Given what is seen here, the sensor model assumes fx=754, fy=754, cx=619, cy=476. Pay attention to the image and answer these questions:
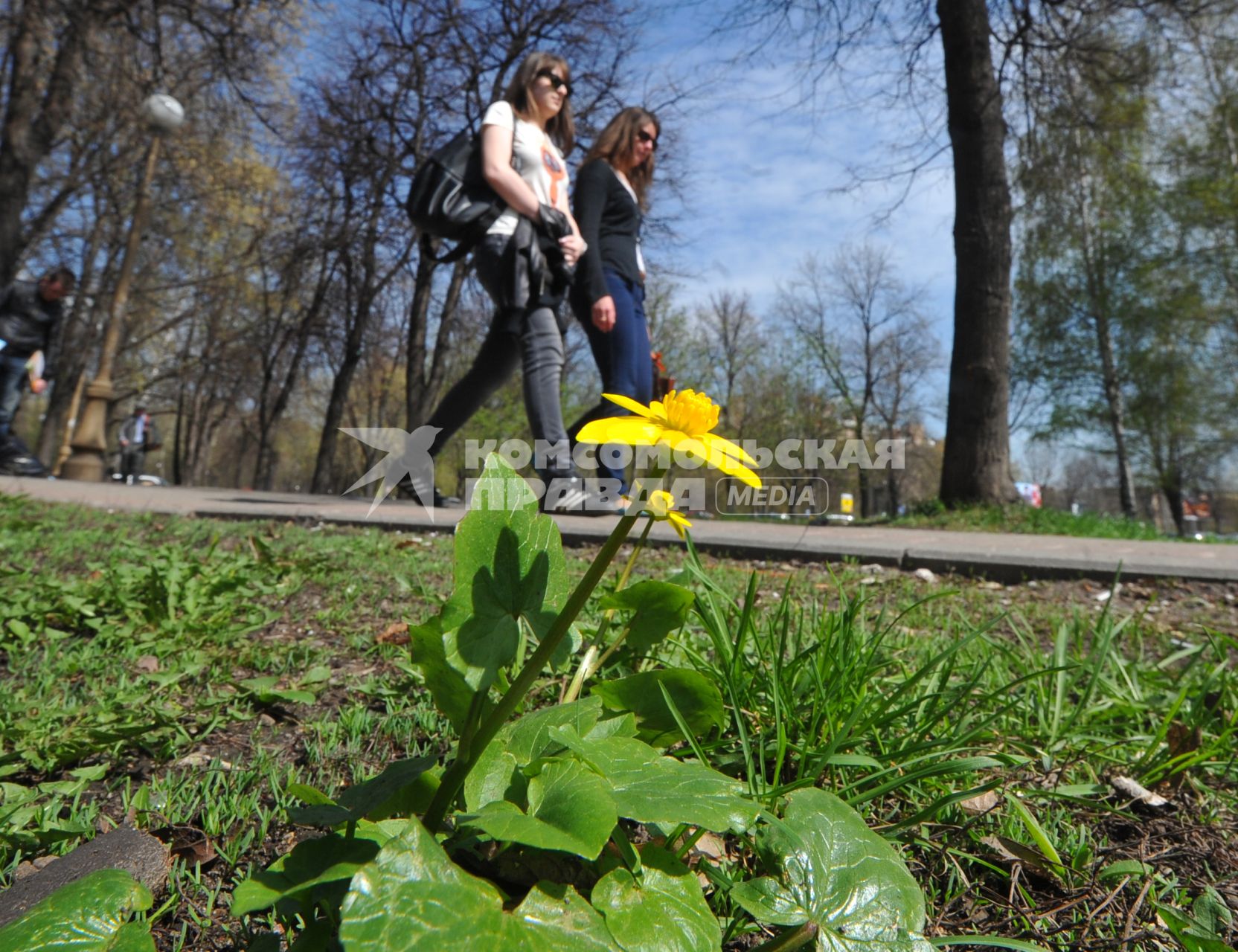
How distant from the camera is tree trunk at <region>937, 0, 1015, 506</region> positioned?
7203mm

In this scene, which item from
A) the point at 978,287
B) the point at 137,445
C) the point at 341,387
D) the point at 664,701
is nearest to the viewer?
the point at 664,701

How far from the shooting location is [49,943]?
0.63m

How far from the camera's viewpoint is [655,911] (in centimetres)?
70

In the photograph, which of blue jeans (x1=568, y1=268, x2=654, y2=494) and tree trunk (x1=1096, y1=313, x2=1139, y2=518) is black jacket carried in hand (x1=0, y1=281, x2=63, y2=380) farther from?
tree trunk (x1=1096, y1=313, x2=1139, y2=518)

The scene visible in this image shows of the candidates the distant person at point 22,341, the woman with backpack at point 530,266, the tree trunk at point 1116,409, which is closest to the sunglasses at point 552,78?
the woman with backpack at point 530,266

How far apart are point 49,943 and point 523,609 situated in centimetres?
47

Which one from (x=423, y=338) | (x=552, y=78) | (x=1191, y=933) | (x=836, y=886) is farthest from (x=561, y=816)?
(x=423, y=338)

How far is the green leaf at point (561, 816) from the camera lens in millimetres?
608

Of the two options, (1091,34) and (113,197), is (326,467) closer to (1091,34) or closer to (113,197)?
(113,197)

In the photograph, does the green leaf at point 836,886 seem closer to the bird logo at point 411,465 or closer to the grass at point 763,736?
the grass at point 763,736

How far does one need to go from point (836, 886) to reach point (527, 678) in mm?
409

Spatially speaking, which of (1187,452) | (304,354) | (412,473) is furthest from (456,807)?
(1187,452)

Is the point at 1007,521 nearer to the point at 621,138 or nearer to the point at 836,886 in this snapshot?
the point at 621,138

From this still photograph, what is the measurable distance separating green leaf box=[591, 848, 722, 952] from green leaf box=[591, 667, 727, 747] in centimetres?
28
